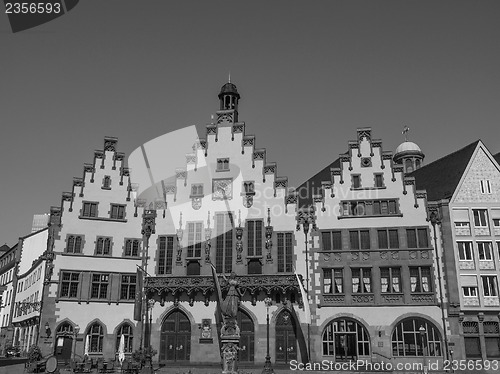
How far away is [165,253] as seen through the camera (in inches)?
1721

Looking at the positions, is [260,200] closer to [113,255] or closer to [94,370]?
[113,255]

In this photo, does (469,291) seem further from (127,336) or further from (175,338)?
(127,336)

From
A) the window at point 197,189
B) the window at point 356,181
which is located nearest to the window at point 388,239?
the window at point 356,181

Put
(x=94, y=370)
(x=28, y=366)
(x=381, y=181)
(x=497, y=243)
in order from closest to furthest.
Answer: (x=28, y=366), (x=94, y=370), (x=497, y=243), (x=381, y=181)

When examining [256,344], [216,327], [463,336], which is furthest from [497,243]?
[216,327]

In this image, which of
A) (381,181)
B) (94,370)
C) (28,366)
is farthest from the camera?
(381,181)

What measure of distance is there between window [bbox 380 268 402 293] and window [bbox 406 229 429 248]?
2386mm

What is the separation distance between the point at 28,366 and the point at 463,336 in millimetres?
31111

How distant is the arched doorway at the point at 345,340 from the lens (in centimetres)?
3925

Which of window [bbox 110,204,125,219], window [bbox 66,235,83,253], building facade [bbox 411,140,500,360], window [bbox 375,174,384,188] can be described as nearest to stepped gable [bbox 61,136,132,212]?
window [bbox 110,204,125,219]

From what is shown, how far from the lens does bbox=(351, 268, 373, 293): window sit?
40406 millimetres

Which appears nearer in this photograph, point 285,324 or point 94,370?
point 94,370

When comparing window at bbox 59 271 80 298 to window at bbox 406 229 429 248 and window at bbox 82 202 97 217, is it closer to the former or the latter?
window at bbox 82 202 97 217

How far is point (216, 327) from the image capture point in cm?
4131
